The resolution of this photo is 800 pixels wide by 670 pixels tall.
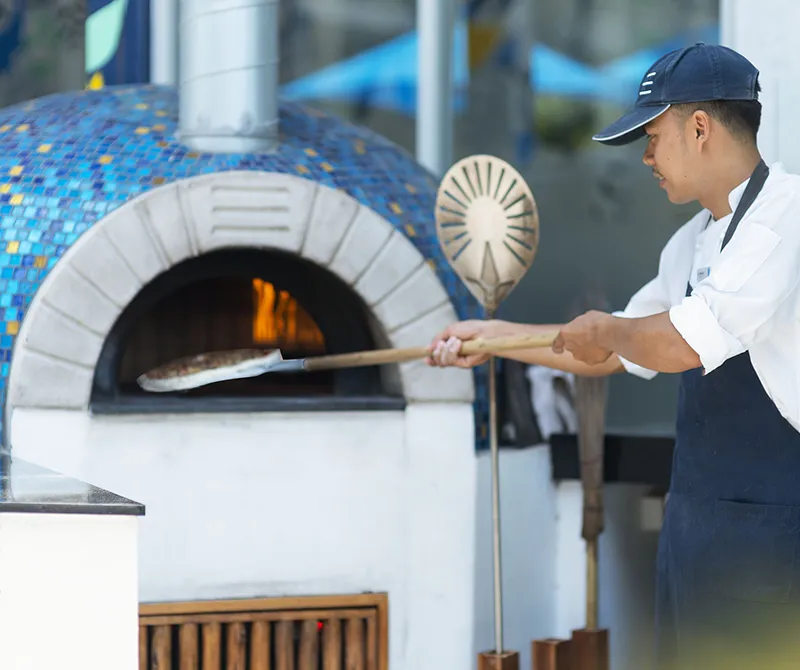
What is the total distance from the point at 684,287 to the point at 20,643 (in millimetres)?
1599

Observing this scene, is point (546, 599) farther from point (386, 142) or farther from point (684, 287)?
point (684, 287)

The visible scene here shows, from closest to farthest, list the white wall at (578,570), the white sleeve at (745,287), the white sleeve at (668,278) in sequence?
1. the white sleeve at (745,287)
2. the white sleeve at (668,278)
3. the white wall at (578,570)

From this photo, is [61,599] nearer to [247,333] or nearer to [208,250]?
[208,250]

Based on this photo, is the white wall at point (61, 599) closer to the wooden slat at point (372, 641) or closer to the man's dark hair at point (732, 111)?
the man's dark hair at point (732, 111)

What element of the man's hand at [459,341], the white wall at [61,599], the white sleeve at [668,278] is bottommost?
the white wall at [61,599]

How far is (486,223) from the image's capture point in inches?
163

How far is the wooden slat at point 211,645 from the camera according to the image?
13.4ft

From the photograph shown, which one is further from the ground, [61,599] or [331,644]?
[61,599]

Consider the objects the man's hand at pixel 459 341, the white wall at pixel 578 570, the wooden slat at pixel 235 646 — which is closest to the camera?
the man's hand at pixel 459 341

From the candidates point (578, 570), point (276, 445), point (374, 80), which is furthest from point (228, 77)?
point (374, 80)

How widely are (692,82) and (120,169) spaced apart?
6.93 feet

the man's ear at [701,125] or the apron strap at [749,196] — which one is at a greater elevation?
the man's ear at [701,125]

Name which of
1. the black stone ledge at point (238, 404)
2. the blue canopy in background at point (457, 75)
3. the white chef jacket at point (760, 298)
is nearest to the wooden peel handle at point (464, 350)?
the black stone ledge at point (238, 404)

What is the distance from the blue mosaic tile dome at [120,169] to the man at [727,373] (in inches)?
64.3
